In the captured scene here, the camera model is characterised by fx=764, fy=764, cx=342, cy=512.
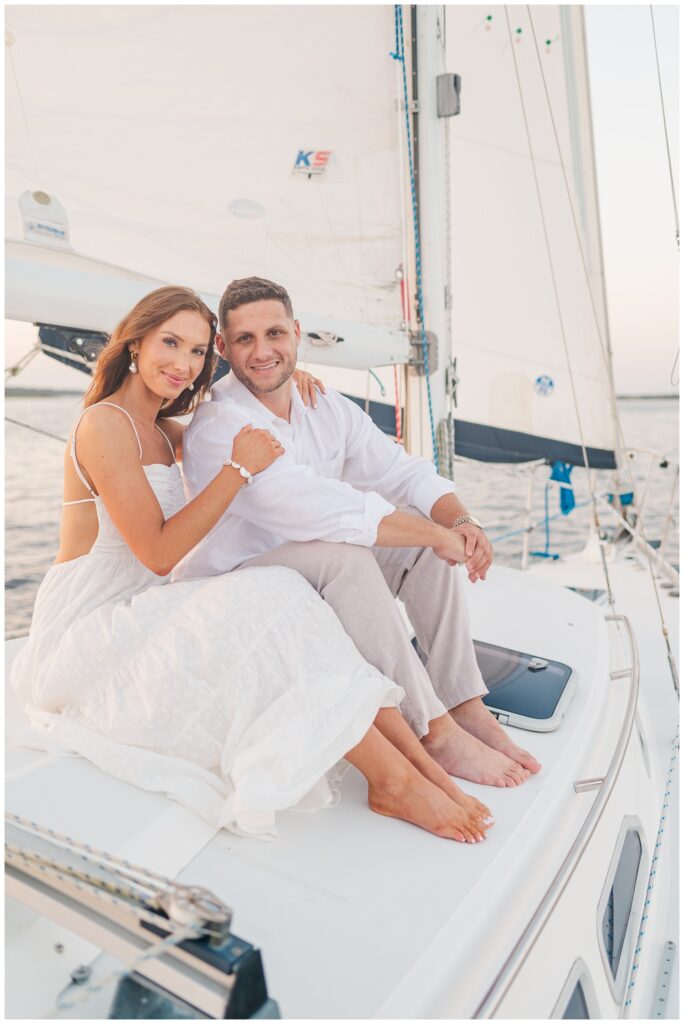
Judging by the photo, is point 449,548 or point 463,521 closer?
point 449,548

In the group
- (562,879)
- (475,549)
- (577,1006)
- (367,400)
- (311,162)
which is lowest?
(577,1006)

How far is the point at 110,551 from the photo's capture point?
5.57ft

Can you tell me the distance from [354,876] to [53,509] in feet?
29.6

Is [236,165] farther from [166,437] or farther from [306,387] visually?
[166,437]

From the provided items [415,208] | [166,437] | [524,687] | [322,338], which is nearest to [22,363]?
[166,437]

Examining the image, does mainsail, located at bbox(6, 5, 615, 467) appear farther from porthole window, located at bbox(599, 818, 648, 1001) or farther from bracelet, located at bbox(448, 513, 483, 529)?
porthole window, located at bbox(599, 818, 648, 1001)

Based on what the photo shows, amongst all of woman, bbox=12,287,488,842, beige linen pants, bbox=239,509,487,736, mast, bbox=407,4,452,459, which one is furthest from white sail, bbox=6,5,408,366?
beige linen pants, bbox=239,509,487,736

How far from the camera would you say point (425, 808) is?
1377 millimetres

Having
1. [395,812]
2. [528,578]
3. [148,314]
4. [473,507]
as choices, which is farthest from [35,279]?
[473,507]

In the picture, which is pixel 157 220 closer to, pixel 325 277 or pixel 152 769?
pixel 325 277

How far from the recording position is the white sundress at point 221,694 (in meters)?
1.31

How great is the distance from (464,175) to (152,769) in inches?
174

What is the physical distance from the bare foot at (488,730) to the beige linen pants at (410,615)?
0.08ft

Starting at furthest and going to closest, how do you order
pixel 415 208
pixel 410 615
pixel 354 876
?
pixel 415 208
pixel 410 615
pixel 354 876
